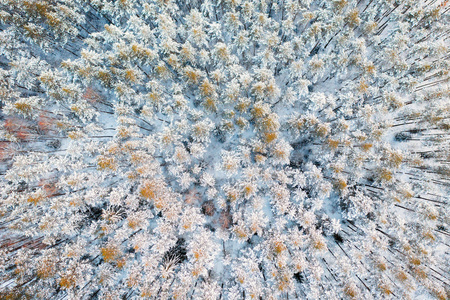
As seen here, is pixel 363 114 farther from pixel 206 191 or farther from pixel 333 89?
pixel 206 191

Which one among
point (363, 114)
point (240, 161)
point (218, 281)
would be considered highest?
point (363, 114)

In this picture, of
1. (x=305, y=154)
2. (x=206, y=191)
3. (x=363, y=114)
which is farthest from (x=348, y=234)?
(x=206, y=191)

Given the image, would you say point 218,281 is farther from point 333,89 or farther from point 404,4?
point 404,4

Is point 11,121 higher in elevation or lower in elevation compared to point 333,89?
lower

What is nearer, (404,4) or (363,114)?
(363,114)

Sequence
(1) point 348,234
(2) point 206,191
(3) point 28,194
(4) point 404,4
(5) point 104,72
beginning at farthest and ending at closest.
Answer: (4) point 404,4 → (2) point 206,191 → (1) point 348,234 → (5) point 104,72 → (3) point 28,194

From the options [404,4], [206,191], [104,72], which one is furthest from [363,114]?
[104,72]

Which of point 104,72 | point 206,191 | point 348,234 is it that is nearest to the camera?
point 104,72
